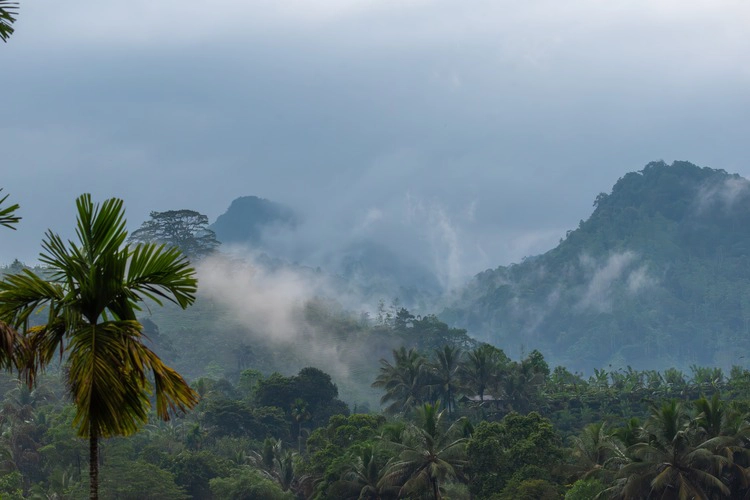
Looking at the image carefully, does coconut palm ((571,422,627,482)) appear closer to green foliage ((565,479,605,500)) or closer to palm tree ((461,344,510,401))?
green foliage ((565,479,605,500))

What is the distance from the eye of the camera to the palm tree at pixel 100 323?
14.3m

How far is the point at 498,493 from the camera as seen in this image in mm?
94562

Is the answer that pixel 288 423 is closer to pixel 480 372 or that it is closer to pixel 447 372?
pixel 447 372

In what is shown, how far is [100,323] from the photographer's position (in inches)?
571

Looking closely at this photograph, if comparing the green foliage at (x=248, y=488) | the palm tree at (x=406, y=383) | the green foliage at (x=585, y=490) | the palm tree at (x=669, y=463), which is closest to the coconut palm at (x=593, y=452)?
the green foliage at (x=585, y=490)

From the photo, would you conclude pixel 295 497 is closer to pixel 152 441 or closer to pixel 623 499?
pixel 152 441

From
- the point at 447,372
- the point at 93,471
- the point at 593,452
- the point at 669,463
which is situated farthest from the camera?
the point at 447,372

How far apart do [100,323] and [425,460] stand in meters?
80.8

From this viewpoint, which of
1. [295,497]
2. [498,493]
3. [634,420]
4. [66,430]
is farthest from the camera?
[66,430]

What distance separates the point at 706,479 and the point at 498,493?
2407cm

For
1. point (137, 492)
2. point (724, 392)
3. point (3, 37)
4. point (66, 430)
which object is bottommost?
point (3, 37)

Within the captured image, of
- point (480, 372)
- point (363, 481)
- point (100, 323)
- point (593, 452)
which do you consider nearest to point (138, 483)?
point (363, 481)

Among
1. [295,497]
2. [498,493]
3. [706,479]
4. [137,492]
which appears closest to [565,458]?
[498,493]

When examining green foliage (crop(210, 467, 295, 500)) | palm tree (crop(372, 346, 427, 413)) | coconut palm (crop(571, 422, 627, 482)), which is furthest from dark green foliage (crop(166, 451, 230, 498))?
coconut palm (crop(571, 422, 627, 482))
